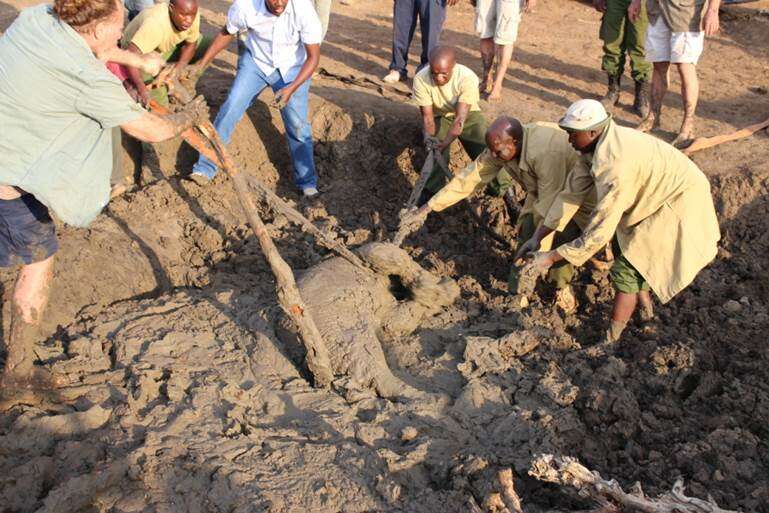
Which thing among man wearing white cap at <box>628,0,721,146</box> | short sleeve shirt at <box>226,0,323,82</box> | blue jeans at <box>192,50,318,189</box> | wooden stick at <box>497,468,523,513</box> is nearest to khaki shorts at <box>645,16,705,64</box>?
man wearing white cap at <box>628,0,721,146</box>

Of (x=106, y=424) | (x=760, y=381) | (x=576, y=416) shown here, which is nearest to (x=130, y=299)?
(x=106, y=424)

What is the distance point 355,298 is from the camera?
4.42 metres

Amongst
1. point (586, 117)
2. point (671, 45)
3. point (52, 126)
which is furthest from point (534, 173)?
point (52, 126)

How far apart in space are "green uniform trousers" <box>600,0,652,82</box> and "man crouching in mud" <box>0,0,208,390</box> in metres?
4.31

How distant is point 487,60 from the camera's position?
6902 mm

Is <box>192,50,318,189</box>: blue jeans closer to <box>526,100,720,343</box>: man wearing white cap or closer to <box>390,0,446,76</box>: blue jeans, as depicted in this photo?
<box>390,0,446,76</box>: blue jeans

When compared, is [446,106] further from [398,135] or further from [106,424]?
[106,424]

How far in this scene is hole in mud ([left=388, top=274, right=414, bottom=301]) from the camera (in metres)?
4.84

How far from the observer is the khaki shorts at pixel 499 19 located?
6473 millimetres

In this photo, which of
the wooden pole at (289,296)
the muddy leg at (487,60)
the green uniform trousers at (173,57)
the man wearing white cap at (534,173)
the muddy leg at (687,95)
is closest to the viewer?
the wooden pole at (289,296)

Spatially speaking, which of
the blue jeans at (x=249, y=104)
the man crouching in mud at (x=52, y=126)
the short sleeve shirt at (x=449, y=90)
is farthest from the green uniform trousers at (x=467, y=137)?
the man crouching in mud at (x=52, y=126)

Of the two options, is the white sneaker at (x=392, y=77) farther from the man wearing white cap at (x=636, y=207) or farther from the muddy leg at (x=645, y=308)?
the muddy leg at (x=645, y=308)

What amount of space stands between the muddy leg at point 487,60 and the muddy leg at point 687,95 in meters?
1.79

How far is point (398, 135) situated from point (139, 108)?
344 centimetres
